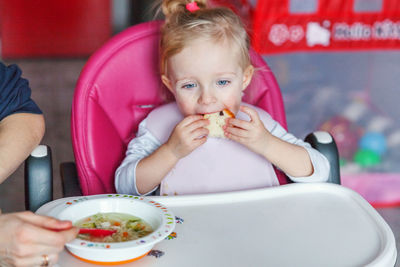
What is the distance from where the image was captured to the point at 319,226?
3.48 feet

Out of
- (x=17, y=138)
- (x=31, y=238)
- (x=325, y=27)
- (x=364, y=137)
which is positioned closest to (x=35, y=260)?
(x=31, y=238)

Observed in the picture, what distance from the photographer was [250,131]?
1.25 metres

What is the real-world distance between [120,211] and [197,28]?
52 cm

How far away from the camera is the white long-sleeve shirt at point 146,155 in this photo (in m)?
1.32

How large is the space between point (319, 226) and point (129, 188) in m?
0.49

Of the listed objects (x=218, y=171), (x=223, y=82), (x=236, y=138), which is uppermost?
(x=223, y=82)

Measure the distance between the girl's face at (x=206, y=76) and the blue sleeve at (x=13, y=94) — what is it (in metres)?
0.35

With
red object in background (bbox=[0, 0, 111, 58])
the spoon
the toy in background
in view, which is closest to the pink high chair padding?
the spoon

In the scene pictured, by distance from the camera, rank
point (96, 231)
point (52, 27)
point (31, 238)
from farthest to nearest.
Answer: point (52, 27) < point (96, 231) < point (31, 238)

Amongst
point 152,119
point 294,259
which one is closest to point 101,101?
point 152,119

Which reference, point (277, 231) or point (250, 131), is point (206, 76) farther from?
point (277, 231)

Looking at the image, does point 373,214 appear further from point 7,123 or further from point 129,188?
point 7,123

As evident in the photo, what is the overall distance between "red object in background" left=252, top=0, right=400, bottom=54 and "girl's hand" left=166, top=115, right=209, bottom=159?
2.14ft

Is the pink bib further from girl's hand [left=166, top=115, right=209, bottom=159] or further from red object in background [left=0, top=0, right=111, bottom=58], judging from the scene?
red object in background [left=0, top=0, right=111, bottom=58]
